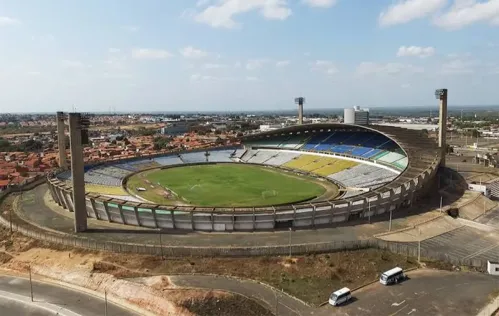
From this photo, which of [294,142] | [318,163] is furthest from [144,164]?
[318,163]

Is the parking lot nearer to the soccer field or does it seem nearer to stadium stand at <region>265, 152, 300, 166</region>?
the soccer field

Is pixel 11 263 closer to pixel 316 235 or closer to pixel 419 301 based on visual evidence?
pixel 316 235

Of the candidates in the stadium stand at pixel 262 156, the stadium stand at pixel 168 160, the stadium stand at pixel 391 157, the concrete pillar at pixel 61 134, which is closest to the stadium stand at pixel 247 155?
the stadium stand at pixel 262 156

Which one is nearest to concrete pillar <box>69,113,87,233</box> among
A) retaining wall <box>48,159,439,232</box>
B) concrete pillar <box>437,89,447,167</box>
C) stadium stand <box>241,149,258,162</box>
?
retaining wall <box>48,159,439,232</box>

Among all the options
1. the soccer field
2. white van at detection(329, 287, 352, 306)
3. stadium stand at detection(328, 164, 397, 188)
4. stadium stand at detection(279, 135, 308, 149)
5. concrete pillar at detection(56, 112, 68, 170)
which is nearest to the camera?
white van at detection(329, 287, 352, 306)

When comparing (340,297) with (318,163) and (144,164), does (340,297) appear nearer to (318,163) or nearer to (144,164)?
(318,163)

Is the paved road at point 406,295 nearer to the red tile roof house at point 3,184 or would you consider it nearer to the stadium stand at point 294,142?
the red tile roof house at point 3,184
